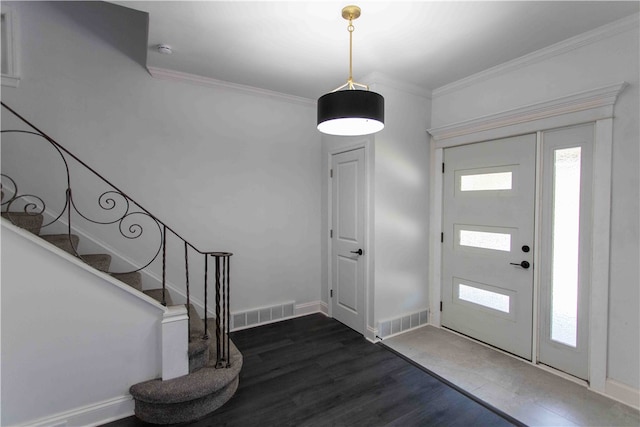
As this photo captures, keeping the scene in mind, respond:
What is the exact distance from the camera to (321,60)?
9.48ft

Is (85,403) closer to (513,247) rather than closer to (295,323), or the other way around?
(295,323)

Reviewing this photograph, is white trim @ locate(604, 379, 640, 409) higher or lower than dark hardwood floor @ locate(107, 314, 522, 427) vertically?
higher

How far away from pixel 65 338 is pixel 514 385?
3.39 meters

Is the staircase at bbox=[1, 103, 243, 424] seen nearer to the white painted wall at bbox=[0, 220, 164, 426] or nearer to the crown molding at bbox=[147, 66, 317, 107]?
the white painted wall at bbox=[0, 220, 164, 426]

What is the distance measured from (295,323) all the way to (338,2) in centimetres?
335

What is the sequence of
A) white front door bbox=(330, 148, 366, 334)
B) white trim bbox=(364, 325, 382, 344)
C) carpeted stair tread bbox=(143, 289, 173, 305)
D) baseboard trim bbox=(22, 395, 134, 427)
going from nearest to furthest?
baseboard trim bbox=(22, 395, 134, 427) → carpeted stair tread bbox=(143, 289, 173, 305) → white trim bbox=(364, 325, 382, 344) → white front door bbox=(330, 148, 366, 334)

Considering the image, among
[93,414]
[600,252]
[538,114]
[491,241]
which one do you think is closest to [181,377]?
[93,414]

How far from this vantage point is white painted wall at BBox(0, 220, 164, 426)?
186cm

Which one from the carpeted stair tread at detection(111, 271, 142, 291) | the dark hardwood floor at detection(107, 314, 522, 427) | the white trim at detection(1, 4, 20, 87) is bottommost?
the dark hardwood floor at detection(107, 314, 522, 427)

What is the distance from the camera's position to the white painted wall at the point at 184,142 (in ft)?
9.02

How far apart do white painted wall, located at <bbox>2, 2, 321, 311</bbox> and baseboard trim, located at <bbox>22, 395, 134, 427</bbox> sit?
133 centimetres

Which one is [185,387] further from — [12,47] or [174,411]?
[12,47]

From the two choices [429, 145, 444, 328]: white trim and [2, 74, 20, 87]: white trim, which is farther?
[429, 145, 444, 328]: white trim

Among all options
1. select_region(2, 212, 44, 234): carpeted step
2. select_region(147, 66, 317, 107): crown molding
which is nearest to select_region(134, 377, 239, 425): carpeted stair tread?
select_region(2, 212, 44, 234): carpeted step
